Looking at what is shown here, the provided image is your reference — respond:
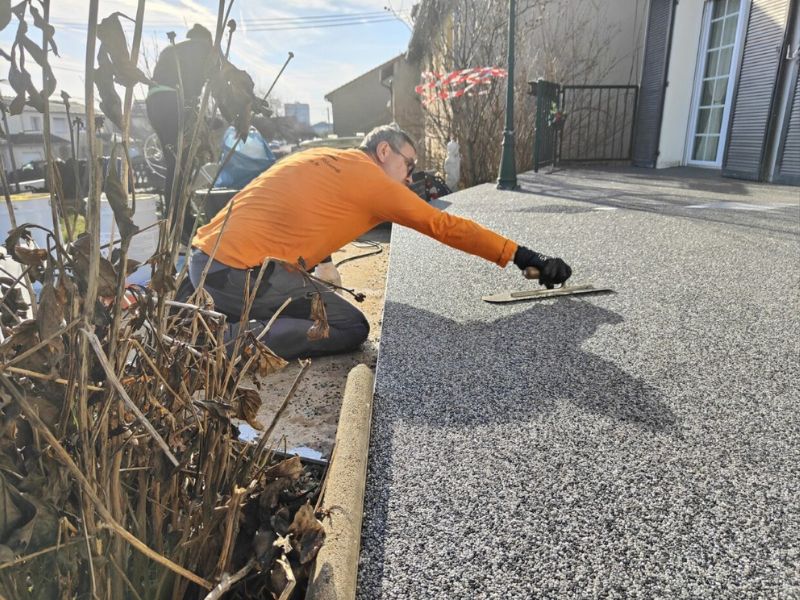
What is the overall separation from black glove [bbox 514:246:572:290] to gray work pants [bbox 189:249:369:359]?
843mm

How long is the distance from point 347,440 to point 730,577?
30.7 inches

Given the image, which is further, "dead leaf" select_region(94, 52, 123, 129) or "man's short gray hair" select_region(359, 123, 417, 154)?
"man's short gray hair" select_region(359, 123, 417, 154)

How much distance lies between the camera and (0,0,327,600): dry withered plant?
0.64 metres

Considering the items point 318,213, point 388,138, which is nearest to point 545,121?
point 388,138

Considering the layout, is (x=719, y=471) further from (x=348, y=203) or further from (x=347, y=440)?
(x=348, y=203)

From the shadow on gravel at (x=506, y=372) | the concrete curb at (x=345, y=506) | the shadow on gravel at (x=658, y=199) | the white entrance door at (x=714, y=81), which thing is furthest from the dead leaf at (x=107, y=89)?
the white entrance door at (x=714, y=81)

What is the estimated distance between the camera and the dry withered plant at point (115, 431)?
635 millimetres

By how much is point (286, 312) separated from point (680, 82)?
289 inches

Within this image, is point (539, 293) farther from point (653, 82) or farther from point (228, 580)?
point (653, 82)

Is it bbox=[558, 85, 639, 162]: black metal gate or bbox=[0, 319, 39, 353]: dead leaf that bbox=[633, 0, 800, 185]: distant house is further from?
bbox=[0, 319, 39, 353]: dead leaf

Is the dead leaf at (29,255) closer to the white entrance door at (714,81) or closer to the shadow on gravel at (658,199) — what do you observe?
the shadow on gravel at (658,199)

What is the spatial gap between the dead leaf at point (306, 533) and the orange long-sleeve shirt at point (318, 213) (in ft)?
5.52

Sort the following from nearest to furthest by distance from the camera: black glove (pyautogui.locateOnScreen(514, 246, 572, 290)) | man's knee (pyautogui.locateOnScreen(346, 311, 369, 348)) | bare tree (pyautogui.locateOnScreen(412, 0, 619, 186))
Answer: black glove (pyautogui.locateOnScreen(514, 246, 572, 290)) < man's knee (pyautogui.locateOnScreen(346, 311, 369, 348)) < bare tree (pyautogui.locateOnScreen(412, 0, 619, 186))

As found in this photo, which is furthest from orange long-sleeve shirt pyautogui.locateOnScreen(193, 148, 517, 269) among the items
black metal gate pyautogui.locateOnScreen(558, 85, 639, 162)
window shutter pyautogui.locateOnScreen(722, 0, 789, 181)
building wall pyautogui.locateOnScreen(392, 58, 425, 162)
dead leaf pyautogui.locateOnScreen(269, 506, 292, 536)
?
building wall pyautogui.locateOnScreen(392, 58, 425, 162)
